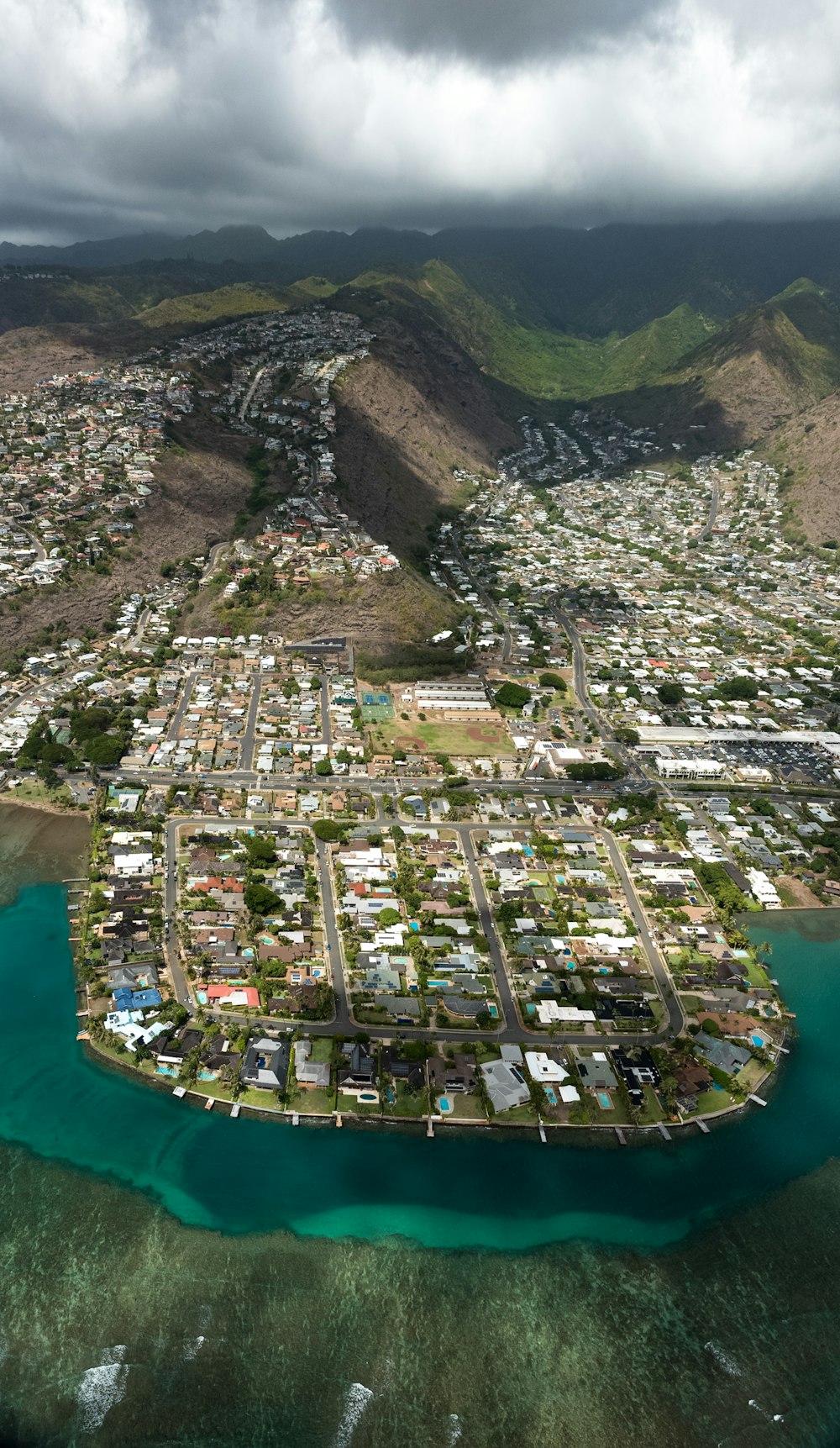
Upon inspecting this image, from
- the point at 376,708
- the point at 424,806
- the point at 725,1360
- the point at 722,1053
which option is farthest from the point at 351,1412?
the point at 376,708

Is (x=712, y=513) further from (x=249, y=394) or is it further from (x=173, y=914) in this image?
(x=173, y=914)

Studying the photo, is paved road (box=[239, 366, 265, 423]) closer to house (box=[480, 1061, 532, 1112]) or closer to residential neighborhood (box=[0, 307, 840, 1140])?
residential neighborhood (box=[0, 307, 840, 1140])

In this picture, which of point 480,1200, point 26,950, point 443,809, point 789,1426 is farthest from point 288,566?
point 789,1426

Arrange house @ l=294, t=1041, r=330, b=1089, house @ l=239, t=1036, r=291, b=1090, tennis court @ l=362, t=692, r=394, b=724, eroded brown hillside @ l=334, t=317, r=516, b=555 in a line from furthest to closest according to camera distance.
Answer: eroded brown hillside @ l=334, t=317, r=516, b=555
tennis court @ l=362, t=692, r=394, b=724
house @ l=294, t=1041, r=330, b=1089
house @ l=239, t=1036, r=291, b=1090

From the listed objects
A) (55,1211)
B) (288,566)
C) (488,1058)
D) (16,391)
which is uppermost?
(16,391)

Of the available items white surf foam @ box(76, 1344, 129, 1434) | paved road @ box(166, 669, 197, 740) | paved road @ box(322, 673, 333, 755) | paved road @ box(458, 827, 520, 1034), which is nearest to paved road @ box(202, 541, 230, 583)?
paved road @ box(166, 669, 197, 740)

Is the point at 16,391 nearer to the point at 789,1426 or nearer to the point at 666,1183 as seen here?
the point at 666,1183
